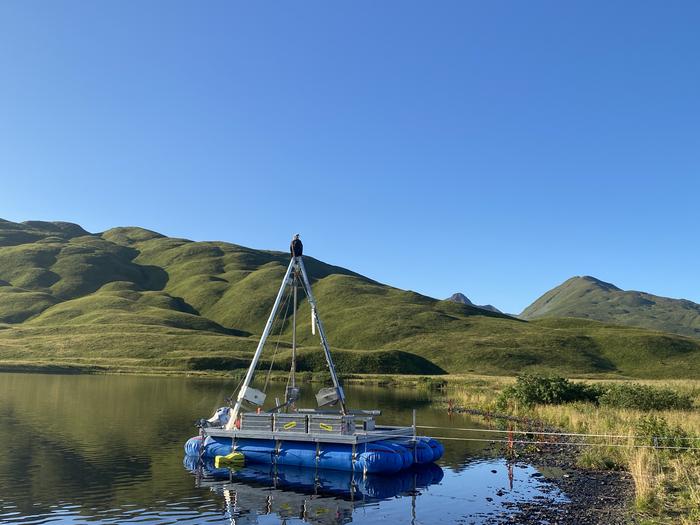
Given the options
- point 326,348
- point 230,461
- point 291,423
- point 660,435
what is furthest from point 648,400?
point 230,461

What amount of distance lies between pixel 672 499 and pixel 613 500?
7.76ft

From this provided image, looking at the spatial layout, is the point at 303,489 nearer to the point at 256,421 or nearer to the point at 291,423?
the point at 291,423

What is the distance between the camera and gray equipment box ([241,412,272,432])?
120 ft

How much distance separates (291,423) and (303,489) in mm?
5474

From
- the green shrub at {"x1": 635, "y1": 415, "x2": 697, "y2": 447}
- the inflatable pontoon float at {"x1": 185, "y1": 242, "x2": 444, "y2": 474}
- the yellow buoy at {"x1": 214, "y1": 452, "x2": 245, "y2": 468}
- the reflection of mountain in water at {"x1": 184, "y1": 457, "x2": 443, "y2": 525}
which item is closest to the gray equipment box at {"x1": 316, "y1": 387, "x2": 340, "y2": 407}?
the inflatable pontoon float at {"x1": 185, "y1": 242, "x2": 444, "y2": 474}

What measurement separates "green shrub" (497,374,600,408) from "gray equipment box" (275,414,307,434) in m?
35.5

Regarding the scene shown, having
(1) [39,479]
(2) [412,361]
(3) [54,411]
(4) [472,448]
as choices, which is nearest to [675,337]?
(2) [412,361]

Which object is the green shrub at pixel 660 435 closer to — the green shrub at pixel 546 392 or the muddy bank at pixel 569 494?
the muddy bank at pixel 569 494

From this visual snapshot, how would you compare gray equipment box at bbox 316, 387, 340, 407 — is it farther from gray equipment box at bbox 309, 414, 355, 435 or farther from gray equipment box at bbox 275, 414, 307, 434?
gray equipment box at bbox 275, 414, 307, 434

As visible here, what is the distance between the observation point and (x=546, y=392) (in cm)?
6319

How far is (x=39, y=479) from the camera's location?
30312 millimetres

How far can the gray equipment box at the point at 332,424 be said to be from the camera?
3419 centimetres

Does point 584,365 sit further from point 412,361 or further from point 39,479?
point 39,479

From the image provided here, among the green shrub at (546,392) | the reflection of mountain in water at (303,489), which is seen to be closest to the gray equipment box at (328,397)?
the reflection of mountain in water at (303,489)
